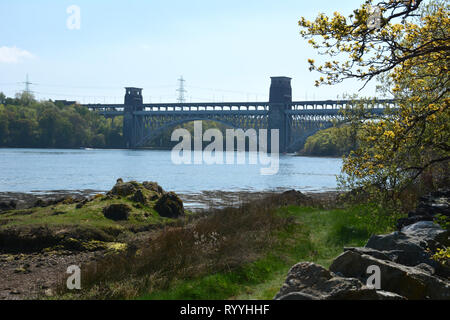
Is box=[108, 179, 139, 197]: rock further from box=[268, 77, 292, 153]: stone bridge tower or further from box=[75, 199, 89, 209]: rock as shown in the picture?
box=[268, 77, 292, 153]: stone bridge tower

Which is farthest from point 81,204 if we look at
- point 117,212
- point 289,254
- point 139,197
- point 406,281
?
point 406,281

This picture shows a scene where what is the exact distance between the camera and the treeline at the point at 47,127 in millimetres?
123312

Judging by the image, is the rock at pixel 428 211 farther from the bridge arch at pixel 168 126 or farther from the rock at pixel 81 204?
the bridge arch at pixel 168 126

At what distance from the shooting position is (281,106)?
125000mm

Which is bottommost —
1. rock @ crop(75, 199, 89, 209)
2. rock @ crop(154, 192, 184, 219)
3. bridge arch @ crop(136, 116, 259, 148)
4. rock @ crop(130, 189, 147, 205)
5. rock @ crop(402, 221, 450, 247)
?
rock @ crop(154, 192, 184, 219)

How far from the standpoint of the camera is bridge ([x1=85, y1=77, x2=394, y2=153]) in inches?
4353

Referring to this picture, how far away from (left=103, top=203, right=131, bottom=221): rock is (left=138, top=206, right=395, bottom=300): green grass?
6.24 meters

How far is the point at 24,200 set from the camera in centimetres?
2959

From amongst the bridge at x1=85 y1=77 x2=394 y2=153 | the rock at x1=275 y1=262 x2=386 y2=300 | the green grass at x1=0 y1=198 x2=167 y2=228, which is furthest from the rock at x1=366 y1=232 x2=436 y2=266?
the bridge at x1=85 y1=77 x2=394 y2=153

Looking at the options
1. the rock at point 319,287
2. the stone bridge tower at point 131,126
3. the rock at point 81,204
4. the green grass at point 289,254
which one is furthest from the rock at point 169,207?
the stone bridge tower at point 131,126

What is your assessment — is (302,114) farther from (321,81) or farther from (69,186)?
(321,81)

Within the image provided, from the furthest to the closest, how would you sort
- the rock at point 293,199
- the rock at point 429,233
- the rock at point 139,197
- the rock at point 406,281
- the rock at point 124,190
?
the rock at point 124,190, the rock at point 293,199, the rock at point 139,197, the rock at point 429,233, the rock at point 406,281

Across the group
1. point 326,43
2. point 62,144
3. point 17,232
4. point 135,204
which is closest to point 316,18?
A: point 326,43
